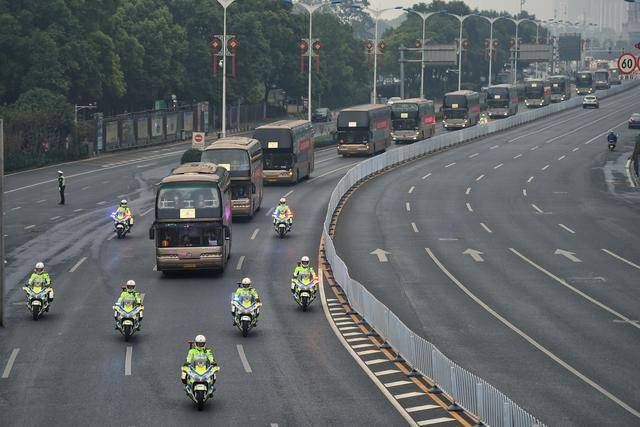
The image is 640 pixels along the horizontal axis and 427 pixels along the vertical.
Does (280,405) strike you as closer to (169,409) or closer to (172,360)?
(169,409)

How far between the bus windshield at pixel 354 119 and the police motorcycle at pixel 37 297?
56687mm

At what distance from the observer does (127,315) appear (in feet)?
112

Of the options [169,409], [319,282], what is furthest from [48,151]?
[169,409]

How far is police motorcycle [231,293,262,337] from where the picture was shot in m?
34.6

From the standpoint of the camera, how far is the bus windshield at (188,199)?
43.1 m

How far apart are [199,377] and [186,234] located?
16.9 meters

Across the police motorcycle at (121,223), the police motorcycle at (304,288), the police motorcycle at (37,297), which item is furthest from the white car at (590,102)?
the police motorcycle at (37,297)

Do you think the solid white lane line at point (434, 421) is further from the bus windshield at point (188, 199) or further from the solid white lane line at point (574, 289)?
the bus windshield at point (188, 199)

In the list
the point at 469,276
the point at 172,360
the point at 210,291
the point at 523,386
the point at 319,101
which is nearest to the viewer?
the point at 523,386

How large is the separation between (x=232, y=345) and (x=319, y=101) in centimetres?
14149

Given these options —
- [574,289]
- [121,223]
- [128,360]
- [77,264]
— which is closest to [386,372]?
[128,360]

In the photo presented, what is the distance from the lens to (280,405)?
2720 cm

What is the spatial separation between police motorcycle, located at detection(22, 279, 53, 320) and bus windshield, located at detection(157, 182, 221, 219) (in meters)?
6.75

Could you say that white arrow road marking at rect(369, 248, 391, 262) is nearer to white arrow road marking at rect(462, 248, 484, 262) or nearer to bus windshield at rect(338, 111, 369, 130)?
white arrow road marking at rect(462, 248, 484, 262)
